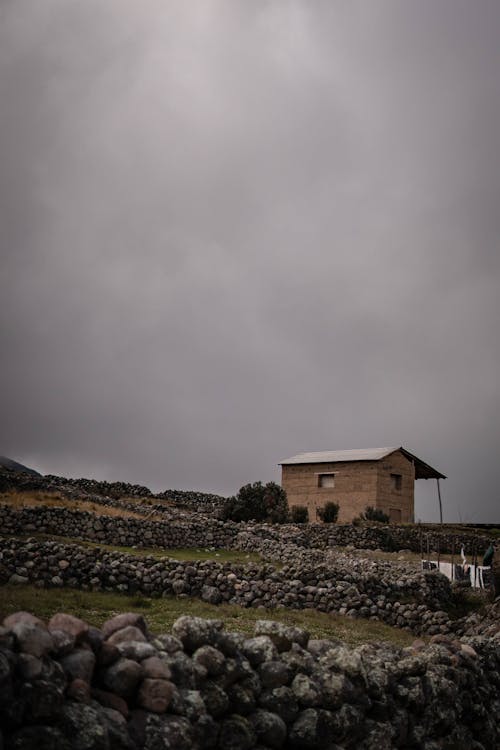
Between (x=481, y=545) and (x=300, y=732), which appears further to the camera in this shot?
(x=481, y=545)

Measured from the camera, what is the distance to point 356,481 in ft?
174

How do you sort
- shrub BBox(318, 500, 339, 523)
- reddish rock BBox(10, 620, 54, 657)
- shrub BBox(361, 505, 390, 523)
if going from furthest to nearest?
shrub BBox(361, 505, 390, 523) < shrub BBox(318, 500, 339, 523) < reddish rock BBox(10, 620, 54, 657)

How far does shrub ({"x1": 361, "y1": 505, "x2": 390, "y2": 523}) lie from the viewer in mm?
50025

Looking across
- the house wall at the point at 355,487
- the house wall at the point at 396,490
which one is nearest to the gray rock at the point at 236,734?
the house wall at the point at 355,487

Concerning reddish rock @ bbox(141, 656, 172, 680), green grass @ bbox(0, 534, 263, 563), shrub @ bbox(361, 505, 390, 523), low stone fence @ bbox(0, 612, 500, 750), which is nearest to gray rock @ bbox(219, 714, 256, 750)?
low stone fence @ bbox(0, 612, 500, 750)

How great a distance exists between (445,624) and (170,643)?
15699mm

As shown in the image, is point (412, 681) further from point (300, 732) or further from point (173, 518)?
point (173, 518)

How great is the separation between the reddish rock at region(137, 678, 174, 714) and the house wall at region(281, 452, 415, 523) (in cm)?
4749

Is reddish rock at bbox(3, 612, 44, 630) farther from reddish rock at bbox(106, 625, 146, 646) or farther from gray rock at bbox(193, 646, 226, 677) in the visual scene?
gray rock at bbox(193, 646, 226, 677)

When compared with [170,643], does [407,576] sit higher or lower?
higher

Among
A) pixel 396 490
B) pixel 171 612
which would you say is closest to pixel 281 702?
pixel 171 612

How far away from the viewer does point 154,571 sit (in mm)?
18984

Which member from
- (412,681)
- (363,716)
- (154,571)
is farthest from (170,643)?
(154,571)

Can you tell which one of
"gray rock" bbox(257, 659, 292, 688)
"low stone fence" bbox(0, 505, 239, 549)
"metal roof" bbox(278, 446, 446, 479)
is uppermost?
"metal roof" bbox(278, 446, 446, 479)
